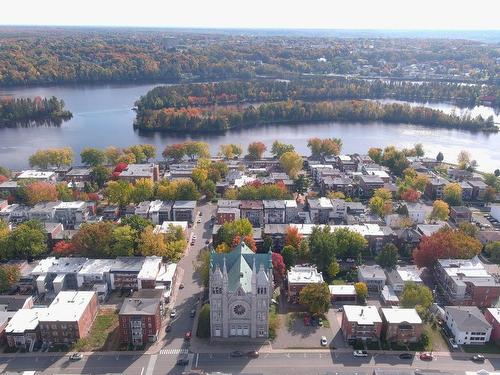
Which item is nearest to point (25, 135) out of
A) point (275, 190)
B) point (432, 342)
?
point (275, 190)

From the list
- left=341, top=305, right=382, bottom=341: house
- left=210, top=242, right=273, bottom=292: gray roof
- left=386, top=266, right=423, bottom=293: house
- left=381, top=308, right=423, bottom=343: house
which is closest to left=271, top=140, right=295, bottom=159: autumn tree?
left=386, top=266, right=423, bottom=293: house

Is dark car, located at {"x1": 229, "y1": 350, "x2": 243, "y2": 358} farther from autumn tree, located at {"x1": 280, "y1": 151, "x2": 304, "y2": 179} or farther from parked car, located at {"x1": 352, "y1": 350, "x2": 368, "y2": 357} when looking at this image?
autumn tree, located at {"x1": 280, "y1": 151, "x2": 304, "y2": 179}

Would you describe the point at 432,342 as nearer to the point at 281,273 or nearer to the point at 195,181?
the point at 281,273

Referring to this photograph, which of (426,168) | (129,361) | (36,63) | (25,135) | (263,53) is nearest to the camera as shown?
(129,361)

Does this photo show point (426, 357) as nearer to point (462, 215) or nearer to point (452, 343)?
point (452, 343)

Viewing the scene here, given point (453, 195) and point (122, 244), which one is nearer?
point (122, 244)

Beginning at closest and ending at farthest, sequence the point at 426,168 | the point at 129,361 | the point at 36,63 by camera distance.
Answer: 1. the point at 129,361
2. the point at 426,168
3. the point at 36,63

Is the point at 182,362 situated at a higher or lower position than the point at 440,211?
lower

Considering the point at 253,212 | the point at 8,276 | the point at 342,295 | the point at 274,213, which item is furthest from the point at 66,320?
the point at 274,213
